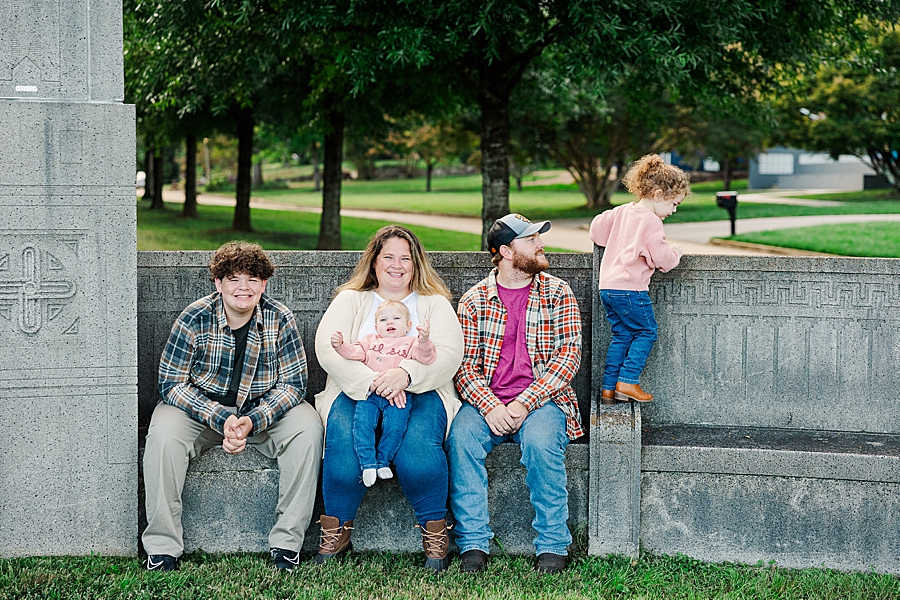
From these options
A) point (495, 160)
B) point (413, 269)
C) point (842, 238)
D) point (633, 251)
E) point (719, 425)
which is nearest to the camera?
point (413, 269)

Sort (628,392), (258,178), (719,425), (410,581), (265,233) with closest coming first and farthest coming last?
(410,581), (628,392), (719,425), (265,233), (258,178)

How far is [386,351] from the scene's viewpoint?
466 centimetres

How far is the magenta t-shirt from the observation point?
15.9 ft

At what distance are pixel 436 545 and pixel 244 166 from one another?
18.8 m

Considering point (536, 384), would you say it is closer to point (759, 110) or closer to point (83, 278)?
point (83, 278)

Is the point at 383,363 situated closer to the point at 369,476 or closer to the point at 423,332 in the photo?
the point at 423,332

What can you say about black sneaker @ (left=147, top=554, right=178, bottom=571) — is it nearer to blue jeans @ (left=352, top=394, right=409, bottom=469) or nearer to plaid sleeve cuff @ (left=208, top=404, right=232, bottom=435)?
plaid sleeve cuff @ (left=208, top=404, right=232, bottom=435)

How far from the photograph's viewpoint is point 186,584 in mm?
4281

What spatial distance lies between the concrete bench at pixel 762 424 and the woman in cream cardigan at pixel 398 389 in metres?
0.81

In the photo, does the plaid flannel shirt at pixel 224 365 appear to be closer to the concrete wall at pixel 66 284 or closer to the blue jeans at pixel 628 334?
the concrete wall at pixel 66 284

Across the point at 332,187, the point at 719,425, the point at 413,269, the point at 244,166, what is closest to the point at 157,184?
the point at 244,166

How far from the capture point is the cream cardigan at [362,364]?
4.56m

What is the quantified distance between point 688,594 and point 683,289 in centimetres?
173

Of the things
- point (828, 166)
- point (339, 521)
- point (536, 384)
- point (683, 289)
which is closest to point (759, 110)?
point (683, 289)
